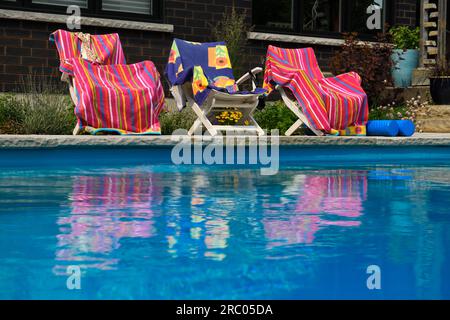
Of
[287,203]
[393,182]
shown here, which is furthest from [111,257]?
[393,182]

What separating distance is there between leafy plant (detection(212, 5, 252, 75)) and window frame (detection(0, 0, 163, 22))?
0.81 m

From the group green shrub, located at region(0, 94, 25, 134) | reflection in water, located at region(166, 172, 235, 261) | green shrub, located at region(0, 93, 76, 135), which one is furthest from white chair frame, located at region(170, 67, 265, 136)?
reflection in water, located at region(166, 172, 235, 261)

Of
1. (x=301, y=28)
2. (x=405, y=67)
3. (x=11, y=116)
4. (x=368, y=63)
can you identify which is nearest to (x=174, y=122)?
(x=11, y=116)

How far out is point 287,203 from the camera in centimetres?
414

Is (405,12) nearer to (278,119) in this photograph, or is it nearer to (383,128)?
(383,128)

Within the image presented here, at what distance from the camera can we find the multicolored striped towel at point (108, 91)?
7230 millimetres

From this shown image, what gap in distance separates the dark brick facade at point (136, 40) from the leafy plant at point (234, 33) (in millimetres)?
106

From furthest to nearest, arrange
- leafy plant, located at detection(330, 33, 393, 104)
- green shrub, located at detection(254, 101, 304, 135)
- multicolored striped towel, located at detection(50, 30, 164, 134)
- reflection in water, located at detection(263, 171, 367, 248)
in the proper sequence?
leafy plant, located at detection(330, 33, 393, 104), green shrub, located at detection(254, 101, 304, 135), multicolored striped towel, located at detection(50, 30, 164, 134), reflection in water, located at detection(263, 171, 367, 248)

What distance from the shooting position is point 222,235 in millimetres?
3090

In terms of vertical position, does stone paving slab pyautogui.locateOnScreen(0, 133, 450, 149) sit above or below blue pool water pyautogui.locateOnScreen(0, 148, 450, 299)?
above

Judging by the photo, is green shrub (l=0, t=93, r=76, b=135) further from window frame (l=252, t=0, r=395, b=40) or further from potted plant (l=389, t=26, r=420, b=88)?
potted plant (l=389, t=26, r=420, b=88)

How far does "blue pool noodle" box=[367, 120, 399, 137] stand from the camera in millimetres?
8609

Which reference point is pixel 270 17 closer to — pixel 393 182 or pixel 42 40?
pixel 42 40
